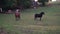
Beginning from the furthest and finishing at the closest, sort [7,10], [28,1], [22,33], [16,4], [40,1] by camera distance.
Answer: [40,1] < [28,1] < [16,4] < [7,10] < [22,33]

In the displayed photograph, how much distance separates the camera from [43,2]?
4672cm

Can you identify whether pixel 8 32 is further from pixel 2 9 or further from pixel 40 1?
pixel 40 1

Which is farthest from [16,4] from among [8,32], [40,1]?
[8,32]

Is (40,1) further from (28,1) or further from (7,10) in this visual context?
(7,10)

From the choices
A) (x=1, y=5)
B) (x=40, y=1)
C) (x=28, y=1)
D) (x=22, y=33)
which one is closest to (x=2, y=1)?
(x=1, y=5)

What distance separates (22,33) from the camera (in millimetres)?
13078

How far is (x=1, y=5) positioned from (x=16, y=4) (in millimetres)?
2918

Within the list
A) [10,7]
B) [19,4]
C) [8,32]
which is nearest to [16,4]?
[19,4]

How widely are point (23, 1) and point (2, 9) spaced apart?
4.83 meters

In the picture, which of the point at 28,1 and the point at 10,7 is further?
the point at 28,1

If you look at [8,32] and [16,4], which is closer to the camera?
[8,32]

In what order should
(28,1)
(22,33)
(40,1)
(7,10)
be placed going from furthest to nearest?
(40,1) < (28,1) < (7,10) < (22,33)

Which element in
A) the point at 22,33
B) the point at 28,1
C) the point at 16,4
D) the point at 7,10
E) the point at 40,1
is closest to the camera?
the point at 22,33

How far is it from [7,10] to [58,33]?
58.0 ft
